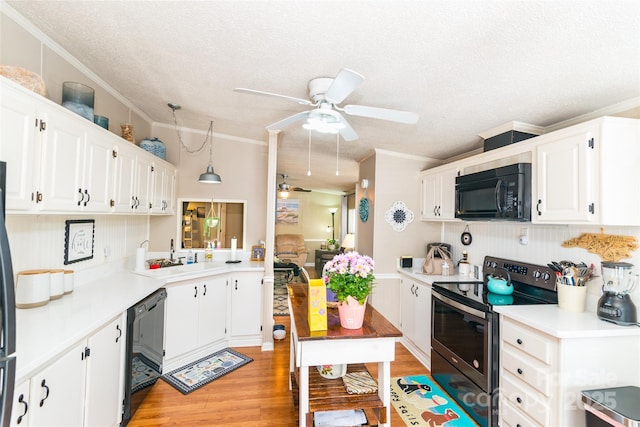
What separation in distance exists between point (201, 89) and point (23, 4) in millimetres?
1117

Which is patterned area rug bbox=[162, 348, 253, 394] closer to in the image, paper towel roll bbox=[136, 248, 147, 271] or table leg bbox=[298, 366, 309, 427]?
paper towel roll bbox=[136, 248, 147, 271]

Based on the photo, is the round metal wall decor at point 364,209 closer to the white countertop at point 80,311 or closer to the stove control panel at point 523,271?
the stove control panel at point 523,271

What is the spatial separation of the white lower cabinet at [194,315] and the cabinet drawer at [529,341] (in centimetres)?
281

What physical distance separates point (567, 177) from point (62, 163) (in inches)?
129

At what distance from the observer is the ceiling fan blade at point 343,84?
1.40m

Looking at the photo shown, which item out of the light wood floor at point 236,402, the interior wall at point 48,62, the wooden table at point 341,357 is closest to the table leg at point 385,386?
the wooden table at point 341,357

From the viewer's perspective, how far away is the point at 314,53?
1.79 m

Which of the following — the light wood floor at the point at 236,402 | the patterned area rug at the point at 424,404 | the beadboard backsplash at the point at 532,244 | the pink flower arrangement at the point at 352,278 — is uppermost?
the beadboard backsplash at the point at 532,244

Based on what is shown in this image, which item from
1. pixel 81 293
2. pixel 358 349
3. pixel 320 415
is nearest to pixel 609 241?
pixel 358 349

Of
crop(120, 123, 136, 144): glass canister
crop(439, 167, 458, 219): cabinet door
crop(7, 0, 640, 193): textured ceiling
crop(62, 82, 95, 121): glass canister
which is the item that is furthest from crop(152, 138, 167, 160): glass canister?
crop(439, 167, 458, 219): cabinet door

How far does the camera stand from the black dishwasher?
7.09 feet

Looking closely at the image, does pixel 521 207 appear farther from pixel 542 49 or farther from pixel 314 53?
pixel 314 53

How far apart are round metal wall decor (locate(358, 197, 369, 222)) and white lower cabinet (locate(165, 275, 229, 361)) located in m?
2.09

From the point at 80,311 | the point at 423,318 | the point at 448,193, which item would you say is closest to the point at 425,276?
the point at 423,318
